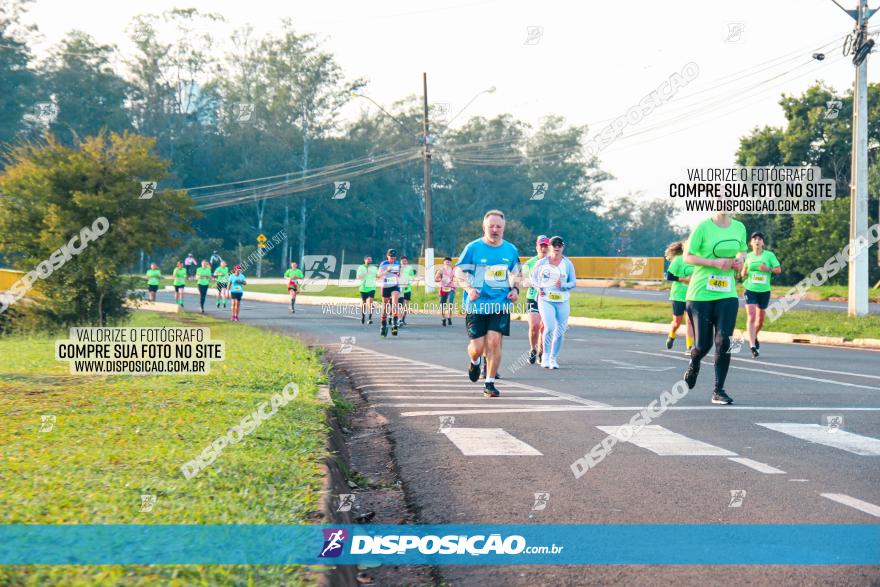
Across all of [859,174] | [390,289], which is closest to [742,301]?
[859,174]

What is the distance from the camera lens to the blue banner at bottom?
4328 mm

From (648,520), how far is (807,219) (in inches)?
1815

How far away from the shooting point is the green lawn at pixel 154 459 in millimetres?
4211

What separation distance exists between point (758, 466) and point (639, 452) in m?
0.95

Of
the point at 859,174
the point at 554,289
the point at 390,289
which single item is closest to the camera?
the point at 554,289

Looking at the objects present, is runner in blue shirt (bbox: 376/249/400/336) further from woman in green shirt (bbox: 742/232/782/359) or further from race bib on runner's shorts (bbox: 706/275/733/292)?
race bib on runner's shorts (bbox: 706/275/733/292)

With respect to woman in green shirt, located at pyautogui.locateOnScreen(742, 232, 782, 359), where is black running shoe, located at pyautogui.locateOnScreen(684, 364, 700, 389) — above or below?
below

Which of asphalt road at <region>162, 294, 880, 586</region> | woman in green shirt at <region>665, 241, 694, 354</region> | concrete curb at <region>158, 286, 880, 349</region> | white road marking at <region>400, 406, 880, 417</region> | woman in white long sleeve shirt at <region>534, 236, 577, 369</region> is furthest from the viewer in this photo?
concrete curb at <region>158, 286, 880, 349</region>

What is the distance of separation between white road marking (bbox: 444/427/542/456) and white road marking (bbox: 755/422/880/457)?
2386 millimetres

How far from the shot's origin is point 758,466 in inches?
287

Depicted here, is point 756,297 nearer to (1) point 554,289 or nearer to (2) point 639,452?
(1) point 554,289

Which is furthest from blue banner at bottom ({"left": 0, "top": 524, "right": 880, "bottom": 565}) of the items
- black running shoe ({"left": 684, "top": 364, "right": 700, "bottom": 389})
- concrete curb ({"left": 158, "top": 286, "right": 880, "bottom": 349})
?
concrete curb ({"left": 158, "top": 286, "right": 880, "bottom": 349})

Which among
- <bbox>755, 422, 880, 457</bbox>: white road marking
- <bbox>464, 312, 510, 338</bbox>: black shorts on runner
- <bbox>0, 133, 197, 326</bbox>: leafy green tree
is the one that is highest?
<bbox>0, 133, 197, 326</bbox>: leafy green tree

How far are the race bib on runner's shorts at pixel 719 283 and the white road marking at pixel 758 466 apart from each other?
3.56m
